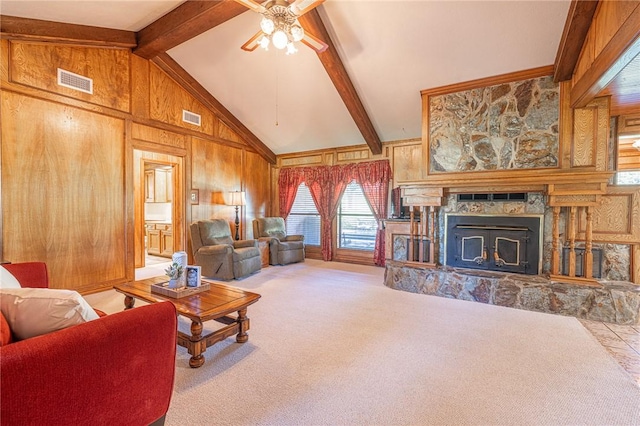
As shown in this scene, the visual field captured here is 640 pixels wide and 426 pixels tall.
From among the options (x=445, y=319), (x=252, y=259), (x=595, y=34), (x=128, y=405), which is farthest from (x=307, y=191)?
(x=128, y=405)

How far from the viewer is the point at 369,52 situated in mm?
3969

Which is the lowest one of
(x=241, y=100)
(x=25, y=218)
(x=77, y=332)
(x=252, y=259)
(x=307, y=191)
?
(x=252, y=259)

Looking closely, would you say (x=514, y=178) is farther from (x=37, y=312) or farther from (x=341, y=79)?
(x=37, y=312)

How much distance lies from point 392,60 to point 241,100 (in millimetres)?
2918

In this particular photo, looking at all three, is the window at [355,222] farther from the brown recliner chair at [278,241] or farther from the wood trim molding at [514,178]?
the wood trim molding at [514,178]

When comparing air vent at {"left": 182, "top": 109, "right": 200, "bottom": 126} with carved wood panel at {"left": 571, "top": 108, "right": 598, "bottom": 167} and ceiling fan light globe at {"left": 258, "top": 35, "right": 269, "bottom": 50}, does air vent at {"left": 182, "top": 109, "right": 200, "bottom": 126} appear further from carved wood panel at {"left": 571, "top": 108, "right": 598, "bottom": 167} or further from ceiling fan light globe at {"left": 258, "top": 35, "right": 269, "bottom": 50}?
carved wood panel at {"left": 571, "top": 108, "right": 598, "bottom": 167}

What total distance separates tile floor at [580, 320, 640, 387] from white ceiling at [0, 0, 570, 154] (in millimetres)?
3085

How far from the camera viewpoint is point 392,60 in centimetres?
401

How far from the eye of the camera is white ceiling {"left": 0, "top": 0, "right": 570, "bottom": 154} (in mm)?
3197

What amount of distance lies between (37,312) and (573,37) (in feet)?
15.6

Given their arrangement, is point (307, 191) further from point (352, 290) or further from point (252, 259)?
point (352, 290)

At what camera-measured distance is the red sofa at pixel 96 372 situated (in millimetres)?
948

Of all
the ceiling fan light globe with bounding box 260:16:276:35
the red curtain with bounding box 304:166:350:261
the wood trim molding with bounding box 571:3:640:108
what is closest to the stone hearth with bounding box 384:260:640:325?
the wood trim molding with bounding box 571:3:640:108

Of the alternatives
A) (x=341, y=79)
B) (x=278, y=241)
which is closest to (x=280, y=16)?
(x=341, y=79)
